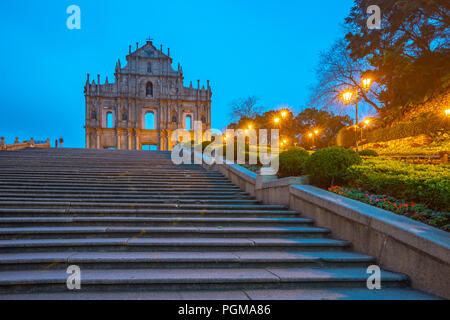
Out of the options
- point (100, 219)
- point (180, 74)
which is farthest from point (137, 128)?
point (100, 219)

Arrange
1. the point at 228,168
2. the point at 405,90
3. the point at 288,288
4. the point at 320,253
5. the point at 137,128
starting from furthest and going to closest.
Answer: the point at 137,128, the point at 405,90, the point at 228,168, the point at 320,253, the point at 288,288

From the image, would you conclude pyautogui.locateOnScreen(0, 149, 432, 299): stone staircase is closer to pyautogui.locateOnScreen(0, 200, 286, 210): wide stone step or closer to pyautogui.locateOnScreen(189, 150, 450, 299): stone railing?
pyautogui.locateOnScreen(0, 200, 286, 210): wide stone step

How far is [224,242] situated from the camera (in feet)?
15.0

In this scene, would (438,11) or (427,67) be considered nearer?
(438,11)

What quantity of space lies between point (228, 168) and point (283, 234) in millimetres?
5612

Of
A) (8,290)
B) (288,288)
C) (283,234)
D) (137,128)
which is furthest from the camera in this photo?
(137,128)

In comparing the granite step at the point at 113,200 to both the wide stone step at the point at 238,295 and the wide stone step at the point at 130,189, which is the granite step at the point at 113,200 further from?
the wide stone step at the point at 238,295

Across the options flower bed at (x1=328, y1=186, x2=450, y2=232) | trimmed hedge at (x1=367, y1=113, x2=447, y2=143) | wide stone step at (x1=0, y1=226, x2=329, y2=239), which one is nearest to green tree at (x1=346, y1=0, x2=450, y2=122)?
trimmed hedge at (x1=367, y1=113, x2=447, y2=143)

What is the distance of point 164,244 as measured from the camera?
444 cm

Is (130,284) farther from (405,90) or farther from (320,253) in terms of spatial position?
(405,90)

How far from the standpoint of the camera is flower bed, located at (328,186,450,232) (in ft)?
13.7

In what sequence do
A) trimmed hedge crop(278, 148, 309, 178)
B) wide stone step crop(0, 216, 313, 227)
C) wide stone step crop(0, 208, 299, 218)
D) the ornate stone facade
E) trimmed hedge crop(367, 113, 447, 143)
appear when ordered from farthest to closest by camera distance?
the ornate stone facade < trimmed hedge crop(367, 113, 447, 143) < trimmed hedge crop(278, 148, 309, 178) < wide stone step crop(0, 208, 299, 218) < wide stone step crop(0, 216, 313, 227)

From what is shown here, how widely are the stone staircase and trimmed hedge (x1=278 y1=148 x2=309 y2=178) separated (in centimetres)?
173

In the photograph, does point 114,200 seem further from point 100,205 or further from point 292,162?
point 292,162
